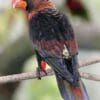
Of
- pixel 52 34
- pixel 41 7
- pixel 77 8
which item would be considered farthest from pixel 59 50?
pixel 77 8

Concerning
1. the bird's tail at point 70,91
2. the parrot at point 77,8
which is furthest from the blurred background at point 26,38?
the bird's tail at point 70,91

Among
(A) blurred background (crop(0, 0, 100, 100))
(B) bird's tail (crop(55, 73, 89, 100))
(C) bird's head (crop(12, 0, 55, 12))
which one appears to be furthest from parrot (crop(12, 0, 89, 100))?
(A) blurred background (crop(0, 0, 100, 100))

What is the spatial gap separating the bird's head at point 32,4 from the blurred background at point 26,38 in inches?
16.4

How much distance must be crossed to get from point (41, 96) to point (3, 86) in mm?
586

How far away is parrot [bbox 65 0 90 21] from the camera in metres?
4.33

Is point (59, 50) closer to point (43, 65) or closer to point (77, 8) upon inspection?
point (43, 65)

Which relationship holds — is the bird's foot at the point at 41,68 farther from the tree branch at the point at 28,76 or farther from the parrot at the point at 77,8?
the parrot at the point at 77,8

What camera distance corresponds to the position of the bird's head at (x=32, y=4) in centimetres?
380

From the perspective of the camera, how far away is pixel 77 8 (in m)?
4.36

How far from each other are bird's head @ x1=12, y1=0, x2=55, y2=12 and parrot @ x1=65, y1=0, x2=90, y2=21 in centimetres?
47

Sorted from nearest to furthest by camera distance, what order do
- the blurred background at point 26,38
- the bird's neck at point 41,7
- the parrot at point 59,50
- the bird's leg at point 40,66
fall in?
the parrot at point 59,50 < the bird's leg at point 40,66 < the bird's neck at point 41,7 < the blurred background at point 26,38

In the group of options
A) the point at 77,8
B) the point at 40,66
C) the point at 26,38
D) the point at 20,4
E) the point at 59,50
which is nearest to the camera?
the point at 59,50

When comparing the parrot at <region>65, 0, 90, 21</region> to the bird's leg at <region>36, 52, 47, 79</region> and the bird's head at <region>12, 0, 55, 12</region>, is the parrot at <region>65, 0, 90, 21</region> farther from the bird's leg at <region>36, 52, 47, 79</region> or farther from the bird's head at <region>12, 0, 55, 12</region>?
the bird's leg at <region>36, 52, 47, 79</region>

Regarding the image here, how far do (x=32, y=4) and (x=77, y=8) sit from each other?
57 cm
